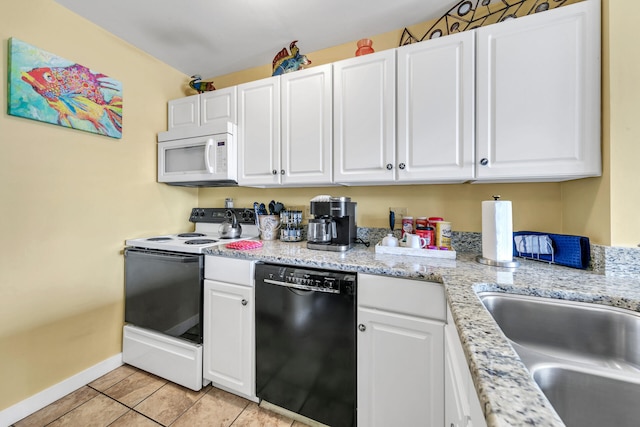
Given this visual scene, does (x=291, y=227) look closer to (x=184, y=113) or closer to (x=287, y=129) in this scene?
(x=287, y=129)

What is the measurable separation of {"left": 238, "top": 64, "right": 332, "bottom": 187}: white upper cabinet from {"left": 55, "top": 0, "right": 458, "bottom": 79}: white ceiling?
354 mm

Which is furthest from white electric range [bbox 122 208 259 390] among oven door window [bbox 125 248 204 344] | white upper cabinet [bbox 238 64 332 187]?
white upper cabinet [bbox 238 64 332 187]

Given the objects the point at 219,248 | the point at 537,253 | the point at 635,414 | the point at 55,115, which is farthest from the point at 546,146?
the point at 55,115

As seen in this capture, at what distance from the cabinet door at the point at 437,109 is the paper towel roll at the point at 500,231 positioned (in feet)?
0.74

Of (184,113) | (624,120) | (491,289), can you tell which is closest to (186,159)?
(184,113)

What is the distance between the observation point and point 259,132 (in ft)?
6.04

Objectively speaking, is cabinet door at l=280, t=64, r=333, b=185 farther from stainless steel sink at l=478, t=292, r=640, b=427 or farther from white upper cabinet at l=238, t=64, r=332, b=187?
stainless steel sink at l=478, t=292, r=640, b=427

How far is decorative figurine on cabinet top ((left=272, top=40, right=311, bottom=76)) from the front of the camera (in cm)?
177

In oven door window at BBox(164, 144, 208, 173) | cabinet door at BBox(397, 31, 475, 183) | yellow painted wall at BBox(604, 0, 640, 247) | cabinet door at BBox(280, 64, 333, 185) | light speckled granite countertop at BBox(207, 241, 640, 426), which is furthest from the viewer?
oven door window at BBox(164, 144, 208, 173)

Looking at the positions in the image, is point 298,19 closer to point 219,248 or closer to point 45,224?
point 219,248

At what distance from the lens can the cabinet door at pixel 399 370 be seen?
3.37 feet

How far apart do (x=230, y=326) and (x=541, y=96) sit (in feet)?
6.83

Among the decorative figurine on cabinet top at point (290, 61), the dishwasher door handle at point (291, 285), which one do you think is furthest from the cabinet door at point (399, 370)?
the decorative figurine on cabinet top at point (290, 61)

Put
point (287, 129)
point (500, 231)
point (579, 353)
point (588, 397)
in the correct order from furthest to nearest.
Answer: point (287, 129)
point (500, 231)
point (579, 353)
point (588, 397)
